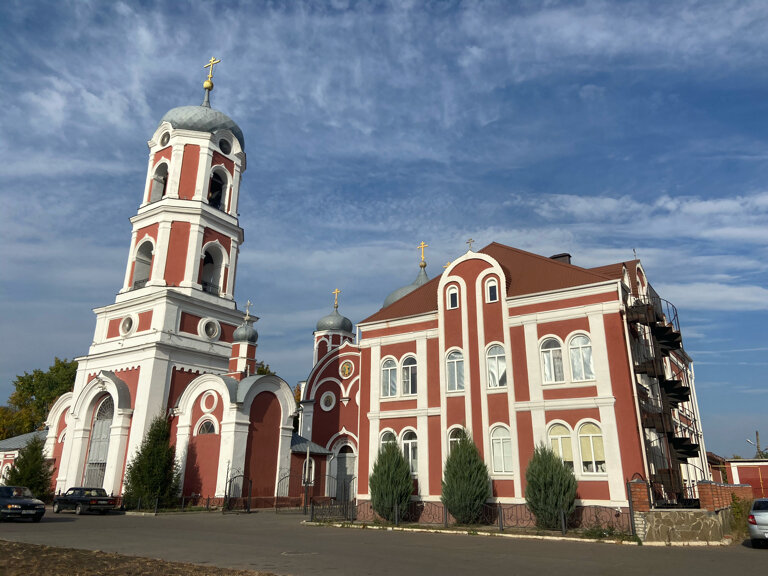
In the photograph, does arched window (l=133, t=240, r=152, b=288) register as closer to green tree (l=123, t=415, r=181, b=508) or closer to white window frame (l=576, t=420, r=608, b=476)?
green tree (l=123, t=415, r=181, b=508)

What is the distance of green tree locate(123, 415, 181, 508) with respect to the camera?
81.0ft

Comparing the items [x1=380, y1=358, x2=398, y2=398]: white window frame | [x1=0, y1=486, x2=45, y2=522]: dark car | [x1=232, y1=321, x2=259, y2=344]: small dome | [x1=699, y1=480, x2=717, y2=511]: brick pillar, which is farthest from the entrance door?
[x1=699, y1=480, x2=717, y2=511]: brick pillar

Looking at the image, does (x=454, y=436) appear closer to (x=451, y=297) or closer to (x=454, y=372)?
(x=454, y=372)

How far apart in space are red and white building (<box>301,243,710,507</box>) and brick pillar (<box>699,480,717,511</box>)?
191 centimetres

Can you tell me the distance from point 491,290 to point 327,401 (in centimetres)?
1718

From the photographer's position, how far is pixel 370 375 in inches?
939

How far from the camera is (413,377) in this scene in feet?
75.3

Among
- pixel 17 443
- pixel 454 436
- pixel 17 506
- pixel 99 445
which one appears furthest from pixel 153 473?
pixel 17 443

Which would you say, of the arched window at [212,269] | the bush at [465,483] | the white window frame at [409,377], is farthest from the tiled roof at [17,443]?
the bush at [465,483]

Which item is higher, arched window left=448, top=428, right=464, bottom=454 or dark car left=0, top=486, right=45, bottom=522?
arched window left=448, top=428, right=464, bottom=454

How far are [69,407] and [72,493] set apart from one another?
400 inches

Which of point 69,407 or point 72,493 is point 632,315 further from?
point 69,407

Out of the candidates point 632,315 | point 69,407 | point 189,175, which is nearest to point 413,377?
point 632,315

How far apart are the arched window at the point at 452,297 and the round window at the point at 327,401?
15.3 m
